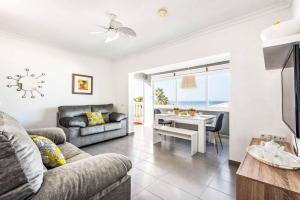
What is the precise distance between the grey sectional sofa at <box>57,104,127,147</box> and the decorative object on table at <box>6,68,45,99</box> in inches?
28.9

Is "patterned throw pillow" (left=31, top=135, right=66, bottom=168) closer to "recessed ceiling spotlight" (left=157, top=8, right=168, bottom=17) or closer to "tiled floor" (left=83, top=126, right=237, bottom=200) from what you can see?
"tiled floor" (left=83, top=126, right=237, bottom=200)

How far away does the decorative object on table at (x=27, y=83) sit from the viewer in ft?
10.9

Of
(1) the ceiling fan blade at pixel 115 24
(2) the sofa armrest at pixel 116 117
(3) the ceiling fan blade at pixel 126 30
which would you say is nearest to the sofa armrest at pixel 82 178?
(3) the ceiling fan blade at pixel 126 30

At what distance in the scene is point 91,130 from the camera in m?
3.49

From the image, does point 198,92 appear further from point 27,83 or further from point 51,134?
point 27,83

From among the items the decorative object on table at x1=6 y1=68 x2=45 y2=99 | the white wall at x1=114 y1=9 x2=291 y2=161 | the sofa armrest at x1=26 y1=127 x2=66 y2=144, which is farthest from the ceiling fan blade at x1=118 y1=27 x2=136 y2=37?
the decorative object on table at x1=6 y1=68 x2=45 y2=99

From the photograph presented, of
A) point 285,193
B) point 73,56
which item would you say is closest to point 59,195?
point 285,193

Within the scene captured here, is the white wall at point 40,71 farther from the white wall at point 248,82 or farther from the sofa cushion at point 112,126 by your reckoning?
the white wall at point 248,82

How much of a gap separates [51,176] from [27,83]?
358cm

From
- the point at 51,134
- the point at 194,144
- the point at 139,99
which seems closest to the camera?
the point at 51,134

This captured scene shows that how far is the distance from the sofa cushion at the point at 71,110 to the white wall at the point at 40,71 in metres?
0.33

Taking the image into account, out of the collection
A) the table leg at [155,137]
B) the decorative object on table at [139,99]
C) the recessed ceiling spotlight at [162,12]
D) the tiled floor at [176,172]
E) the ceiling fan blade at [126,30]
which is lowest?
the tiled floor at [176,172]

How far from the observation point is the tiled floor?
1.76 metres

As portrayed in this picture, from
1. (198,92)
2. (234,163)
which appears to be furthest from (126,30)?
(198,92)
